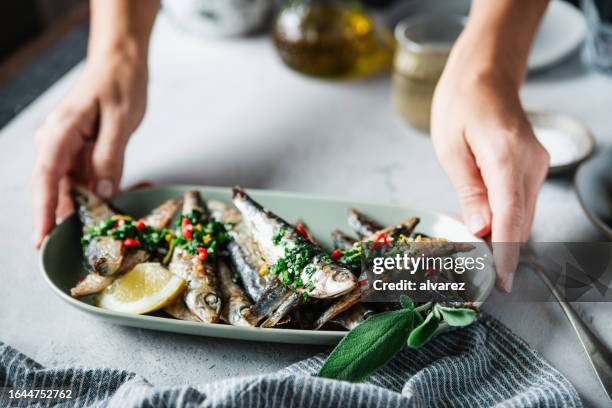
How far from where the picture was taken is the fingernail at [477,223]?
1.45 meters

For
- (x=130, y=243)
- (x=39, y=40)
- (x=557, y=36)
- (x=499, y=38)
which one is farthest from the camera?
(x=39, y=40)

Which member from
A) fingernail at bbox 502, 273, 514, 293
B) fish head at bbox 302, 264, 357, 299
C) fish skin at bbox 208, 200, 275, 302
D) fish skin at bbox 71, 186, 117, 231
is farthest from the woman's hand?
fish skin at bbox 71, 186, 117, 231

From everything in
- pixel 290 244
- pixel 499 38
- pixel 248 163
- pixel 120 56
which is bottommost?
pixel 248 163

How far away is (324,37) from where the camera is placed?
86.9 inches

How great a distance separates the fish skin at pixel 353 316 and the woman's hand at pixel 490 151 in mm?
308

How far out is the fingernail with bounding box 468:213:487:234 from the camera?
4.75 feet

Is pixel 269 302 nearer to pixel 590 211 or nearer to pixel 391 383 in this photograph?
pixel 391 383

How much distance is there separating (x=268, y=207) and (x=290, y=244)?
0.96 feet

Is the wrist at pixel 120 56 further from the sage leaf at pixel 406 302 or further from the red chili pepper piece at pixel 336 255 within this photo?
the sage leaf at pixel 406 302

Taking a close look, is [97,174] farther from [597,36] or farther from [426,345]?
[597,36]

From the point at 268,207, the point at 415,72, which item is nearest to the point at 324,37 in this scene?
the point at 415,72

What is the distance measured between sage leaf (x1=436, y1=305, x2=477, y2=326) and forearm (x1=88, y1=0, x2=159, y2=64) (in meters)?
1.13

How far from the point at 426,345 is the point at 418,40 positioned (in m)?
1.15

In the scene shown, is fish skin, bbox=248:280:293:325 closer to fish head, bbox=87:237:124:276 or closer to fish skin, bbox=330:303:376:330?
fish skin, bbox=330:303:376:330
